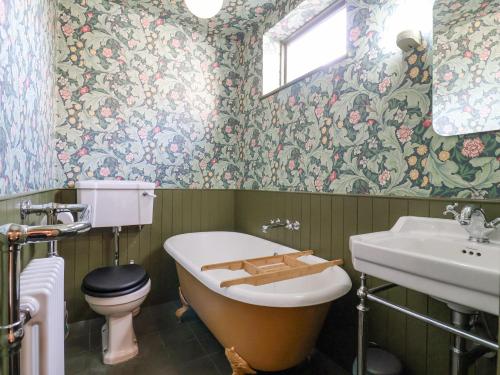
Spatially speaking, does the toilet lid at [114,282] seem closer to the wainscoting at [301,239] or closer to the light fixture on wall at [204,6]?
the wainscoting at [301,239]

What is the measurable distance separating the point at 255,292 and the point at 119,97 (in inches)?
75.9

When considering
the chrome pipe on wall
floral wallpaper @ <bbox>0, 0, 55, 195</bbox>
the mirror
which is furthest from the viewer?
the mirror

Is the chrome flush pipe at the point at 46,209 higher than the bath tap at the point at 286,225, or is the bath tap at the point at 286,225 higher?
the chrome flush pipe at the point at 46,209

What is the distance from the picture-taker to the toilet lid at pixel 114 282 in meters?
1.50

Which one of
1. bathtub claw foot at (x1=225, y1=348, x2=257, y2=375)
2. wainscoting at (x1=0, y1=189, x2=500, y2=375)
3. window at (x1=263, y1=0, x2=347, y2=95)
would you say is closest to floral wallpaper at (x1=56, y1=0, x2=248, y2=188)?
wainscoting at (x1=0, y1=189, x2=500, y2=375)

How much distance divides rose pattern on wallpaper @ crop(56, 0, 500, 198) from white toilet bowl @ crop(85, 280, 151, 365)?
40.3 inches

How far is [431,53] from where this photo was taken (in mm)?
1180

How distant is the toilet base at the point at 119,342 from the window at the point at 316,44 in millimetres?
2153

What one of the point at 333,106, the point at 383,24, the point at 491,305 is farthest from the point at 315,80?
the point at 491,305

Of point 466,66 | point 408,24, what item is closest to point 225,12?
point 408,24

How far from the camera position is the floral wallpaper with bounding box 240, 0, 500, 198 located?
1.11 m

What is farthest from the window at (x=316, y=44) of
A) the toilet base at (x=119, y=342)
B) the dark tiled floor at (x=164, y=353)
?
the toilet base at (x=119, y=342)

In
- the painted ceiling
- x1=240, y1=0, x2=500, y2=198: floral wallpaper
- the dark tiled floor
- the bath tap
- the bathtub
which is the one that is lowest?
the dark tiled floor

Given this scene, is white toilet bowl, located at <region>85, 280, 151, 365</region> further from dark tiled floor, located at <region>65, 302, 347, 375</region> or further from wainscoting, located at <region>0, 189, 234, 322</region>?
wainscoting, located at <region>0, 189, 234, 322</region>
